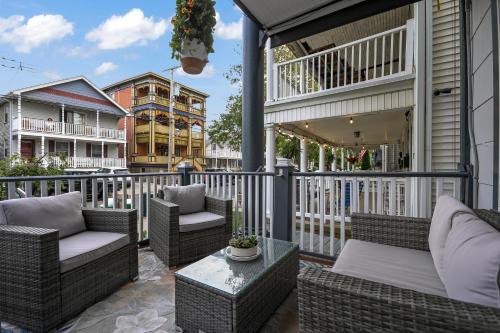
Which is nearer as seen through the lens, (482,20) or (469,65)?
(482,20)

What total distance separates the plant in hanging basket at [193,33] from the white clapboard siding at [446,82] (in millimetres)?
3319

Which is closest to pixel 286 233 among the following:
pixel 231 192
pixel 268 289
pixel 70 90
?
pixel 231 192

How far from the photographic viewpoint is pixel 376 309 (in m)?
0.95

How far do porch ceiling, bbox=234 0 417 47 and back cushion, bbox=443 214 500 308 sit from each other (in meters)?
1.93

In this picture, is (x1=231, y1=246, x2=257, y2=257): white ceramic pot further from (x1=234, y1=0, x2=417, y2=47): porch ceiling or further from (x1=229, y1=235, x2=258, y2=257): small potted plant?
(x1=234, y1=0, x2=417, y2=47): porch ceiling

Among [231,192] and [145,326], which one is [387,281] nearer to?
[145,326]

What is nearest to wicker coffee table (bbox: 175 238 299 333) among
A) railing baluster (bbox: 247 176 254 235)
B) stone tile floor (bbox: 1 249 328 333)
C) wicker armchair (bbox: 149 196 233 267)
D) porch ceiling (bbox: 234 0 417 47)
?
stone tile floor (bbox: 1 249 328 333)

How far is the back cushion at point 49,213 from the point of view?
1807mm

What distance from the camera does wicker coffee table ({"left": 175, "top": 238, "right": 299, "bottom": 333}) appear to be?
1.38 meters

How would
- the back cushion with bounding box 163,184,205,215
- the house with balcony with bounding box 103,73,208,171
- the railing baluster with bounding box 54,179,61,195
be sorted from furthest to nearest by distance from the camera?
the house with balcony with bounding box 103,73,208,171, the back cushion with bounding box 163,184,205,215, the railing baluster with bounding box 54,179,61,195

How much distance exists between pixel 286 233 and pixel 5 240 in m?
2.40

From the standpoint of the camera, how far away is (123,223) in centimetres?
219

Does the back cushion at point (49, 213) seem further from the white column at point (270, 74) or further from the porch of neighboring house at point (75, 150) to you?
the porch of neighboring house at point (75, 150)

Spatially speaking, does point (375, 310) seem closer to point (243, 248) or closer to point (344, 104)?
point (243, 248)
